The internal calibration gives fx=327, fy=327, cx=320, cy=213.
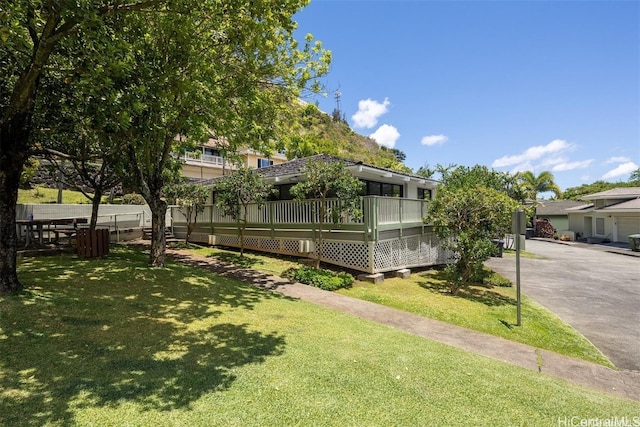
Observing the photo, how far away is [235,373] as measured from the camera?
4156 mm

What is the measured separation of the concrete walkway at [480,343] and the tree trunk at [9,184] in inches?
214

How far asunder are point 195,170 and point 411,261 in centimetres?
2816

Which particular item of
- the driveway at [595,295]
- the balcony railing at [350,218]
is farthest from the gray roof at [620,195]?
the balcony railing at [350,218]

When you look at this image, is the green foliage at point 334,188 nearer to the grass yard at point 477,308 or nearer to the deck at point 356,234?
the deck at point 356,234

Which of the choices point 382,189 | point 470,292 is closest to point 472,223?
point 470,292

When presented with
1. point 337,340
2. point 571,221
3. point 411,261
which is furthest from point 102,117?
point 571,221

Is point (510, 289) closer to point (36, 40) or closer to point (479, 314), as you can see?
point (479, 314)

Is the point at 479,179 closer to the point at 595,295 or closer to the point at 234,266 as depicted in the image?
the point at 595,295

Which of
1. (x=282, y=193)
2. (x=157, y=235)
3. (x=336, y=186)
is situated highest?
(x=282, y=193)

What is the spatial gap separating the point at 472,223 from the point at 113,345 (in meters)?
10.1

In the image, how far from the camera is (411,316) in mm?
7977

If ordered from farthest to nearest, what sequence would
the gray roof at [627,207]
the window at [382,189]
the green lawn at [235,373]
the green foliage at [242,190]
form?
the gray roof at [627,207] < the window at [382,189] < the green foliage at [242,190] < the green lawn at [235,373]

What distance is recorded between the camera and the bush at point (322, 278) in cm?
999

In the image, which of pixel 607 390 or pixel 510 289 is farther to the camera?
pixel 510 289
